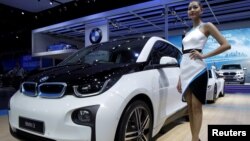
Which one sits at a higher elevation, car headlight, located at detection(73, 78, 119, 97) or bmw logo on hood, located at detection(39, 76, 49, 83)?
bmw logo on hood, located at detection(39, 76, 49, 83)

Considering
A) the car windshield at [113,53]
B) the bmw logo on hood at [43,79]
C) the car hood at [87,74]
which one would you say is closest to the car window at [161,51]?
the car windshield at [113,53]

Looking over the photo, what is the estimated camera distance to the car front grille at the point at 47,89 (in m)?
1.84

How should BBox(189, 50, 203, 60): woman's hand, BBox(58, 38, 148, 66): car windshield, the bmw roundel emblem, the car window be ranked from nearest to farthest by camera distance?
BBox(189, 50, 203, 60): woman's hand
BBox(58, 38, 148, 66): car windshield
the car window
the bmw roundel emblem

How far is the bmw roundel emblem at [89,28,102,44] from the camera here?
9.19 metres

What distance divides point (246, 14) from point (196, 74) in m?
10.7

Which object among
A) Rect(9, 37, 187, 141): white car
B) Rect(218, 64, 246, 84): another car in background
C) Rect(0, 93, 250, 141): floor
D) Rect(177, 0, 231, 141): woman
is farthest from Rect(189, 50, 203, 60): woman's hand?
Rect(218, 64, 246, 84): another car in background

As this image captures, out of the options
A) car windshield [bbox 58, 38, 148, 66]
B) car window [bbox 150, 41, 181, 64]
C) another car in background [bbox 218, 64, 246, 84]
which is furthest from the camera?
another car in background [bbox 218, 64, 246, 84]

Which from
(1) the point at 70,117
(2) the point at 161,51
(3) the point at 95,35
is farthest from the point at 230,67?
(1) the point at 70,117

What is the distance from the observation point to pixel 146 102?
A: 2.22m

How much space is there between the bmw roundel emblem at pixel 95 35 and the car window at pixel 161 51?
6071mm

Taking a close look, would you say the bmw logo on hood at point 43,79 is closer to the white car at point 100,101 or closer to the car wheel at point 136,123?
the white car at point 100,101

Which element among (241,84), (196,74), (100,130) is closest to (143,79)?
(196,74)

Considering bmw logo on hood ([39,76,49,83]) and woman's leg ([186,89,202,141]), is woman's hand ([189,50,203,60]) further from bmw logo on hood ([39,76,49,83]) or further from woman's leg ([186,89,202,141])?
bmw logo on hood ([39,76,49,83])

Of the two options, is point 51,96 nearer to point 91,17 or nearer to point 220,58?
point 91,17
